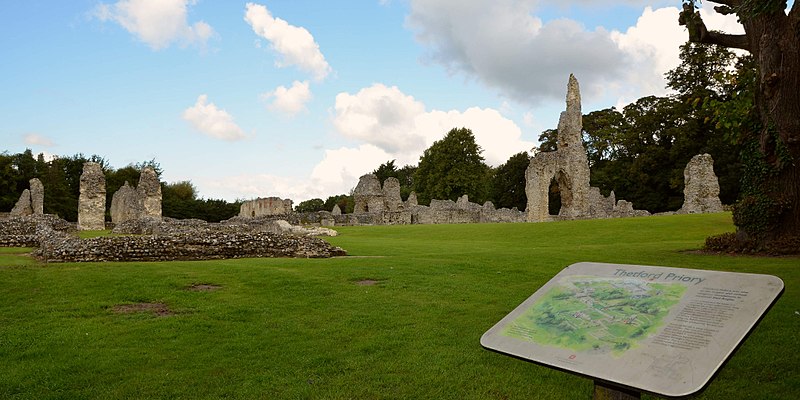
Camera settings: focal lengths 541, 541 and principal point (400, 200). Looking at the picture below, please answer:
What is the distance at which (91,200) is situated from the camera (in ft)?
106

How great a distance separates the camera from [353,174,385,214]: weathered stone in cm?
4794

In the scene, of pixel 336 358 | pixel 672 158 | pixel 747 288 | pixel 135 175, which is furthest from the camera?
pixel 135 175

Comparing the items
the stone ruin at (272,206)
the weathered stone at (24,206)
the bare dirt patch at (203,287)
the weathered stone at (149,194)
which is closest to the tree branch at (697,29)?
the bare dirt patch at (203,287)

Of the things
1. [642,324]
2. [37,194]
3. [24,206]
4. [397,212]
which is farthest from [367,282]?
[24,206]

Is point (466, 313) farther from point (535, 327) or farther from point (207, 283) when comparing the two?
point (207, 283)

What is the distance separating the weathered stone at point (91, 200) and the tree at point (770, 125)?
104 ft

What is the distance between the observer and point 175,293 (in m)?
9.51

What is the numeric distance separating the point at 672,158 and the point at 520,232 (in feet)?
102

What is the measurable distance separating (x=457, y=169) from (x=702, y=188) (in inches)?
1374

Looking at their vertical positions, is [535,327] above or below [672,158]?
below

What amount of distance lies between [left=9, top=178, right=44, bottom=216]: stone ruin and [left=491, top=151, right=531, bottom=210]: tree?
46728 millimetres

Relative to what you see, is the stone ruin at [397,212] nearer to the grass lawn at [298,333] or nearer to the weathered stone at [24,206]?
the weathered stone at [24,206]

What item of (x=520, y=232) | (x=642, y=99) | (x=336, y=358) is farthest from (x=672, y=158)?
(x=336, y=358)

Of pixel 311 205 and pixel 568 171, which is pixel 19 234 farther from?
pixel 311 205
